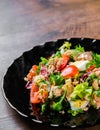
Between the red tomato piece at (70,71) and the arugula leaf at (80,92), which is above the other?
the red tomato piece at (70,71)

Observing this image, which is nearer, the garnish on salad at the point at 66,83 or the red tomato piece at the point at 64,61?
the garnish on salad at the point at 66,83

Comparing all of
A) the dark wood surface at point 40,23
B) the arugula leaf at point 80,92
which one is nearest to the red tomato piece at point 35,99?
the arugula leaf at point 80,92

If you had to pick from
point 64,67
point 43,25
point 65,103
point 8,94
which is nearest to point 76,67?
point 64,67

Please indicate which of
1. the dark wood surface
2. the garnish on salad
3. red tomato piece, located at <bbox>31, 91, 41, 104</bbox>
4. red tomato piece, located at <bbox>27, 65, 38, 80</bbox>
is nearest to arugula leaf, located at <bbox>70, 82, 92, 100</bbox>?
the garnish on salad

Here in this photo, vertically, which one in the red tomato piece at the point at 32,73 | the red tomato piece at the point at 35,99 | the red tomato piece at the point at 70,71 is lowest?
the red tomato piece at the point at 35,99

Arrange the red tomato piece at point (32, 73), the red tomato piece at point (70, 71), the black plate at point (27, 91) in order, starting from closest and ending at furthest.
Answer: the black plate at point (27, 91)
the red tomato piece at point (70, 71)
the red tomato piece at point (32, 73)

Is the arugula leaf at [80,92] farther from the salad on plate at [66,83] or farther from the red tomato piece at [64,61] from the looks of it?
the red tomato piece at [64,61]

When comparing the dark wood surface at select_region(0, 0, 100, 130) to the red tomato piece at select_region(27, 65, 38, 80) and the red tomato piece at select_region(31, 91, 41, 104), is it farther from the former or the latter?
the red tomato piece at select_region(31, 91, 41, 104)
